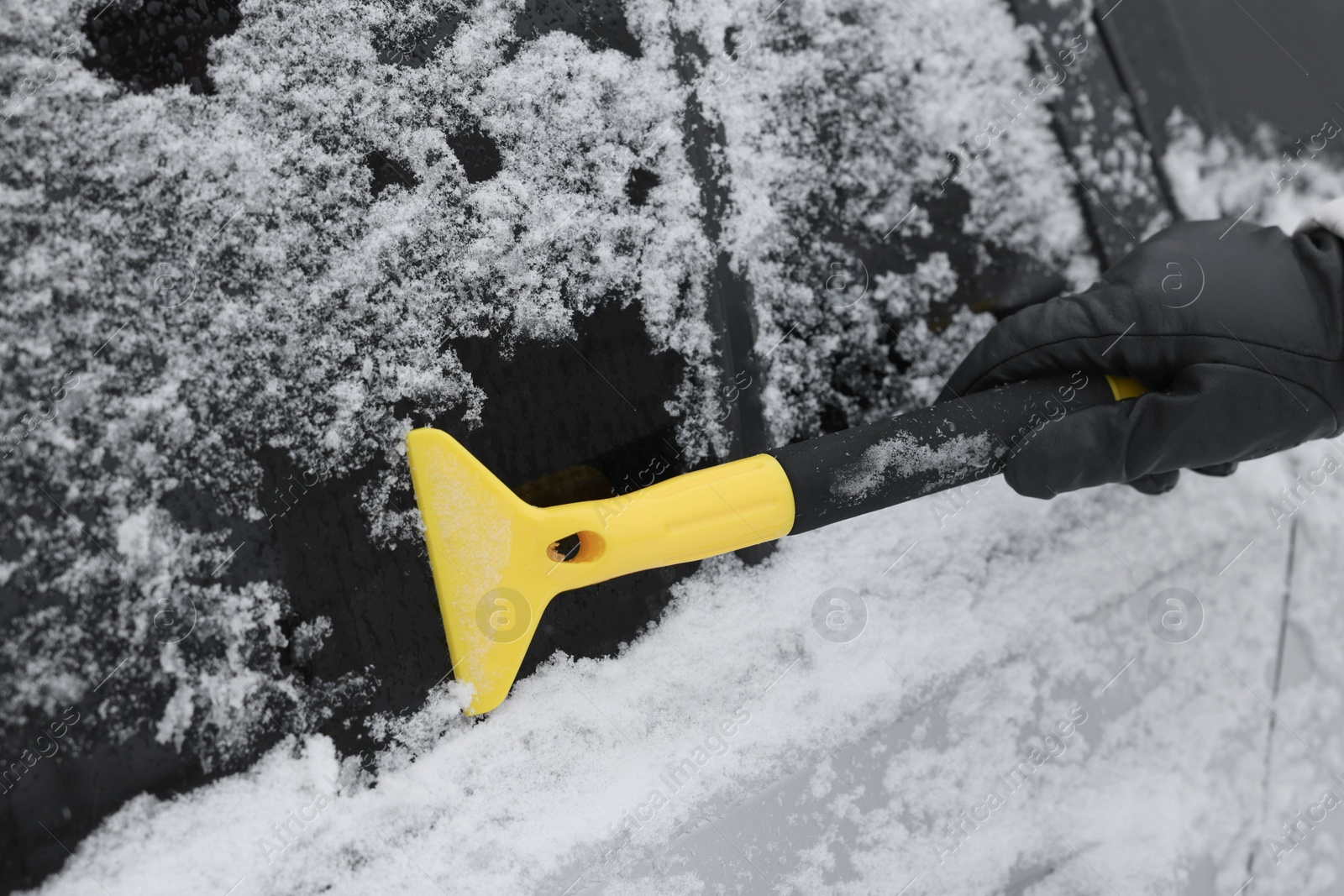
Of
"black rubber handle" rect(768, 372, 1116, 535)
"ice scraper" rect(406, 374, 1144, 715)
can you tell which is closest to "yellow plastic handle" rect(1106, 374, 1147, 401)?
"black rubber handle" rect(768, 372, 1116, 535)

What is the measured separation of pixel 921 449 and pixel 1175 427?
0.80 feet

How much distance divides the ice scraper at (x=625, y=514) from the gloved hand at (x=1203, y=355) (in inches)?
3.0

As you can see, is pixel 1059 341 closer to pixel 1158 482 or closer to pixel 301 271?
pixel 1158 482

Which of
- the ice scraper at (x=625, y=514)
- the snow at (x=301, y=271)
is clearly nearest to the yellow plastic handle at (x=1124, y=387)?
the ice scraper at (x=625, y=514)

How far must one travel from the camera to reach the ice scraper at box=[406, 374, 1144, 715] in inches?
28.4

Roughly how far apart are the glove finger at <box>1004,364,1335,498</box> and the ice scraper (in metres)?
0.04

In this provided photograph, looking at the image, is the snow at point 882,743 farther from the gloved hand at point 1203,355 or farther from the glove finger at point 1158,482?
the gloved hand at point 1203,355

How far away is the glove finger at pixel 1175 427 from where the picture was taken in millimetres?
761

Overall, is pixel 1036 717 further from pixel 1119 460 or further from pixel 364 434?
pixel 364 434

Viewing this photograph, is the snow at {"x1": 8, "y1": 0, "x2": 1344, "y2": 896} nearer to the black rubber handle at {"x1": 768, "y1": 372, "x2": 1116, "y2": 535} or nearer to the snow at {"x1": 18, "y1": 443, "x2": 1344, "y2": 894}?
the snow at {"x1": 18, "y1": 443, "x2": 1344, "y2": 894}

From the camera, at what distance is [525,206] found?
848mm

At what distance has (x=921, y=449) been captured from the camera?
2.51 ft

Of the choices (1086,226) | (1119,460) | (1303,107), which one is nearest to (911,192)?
(1086,226)

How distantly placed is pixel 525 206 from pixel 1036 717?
0.82 metres
